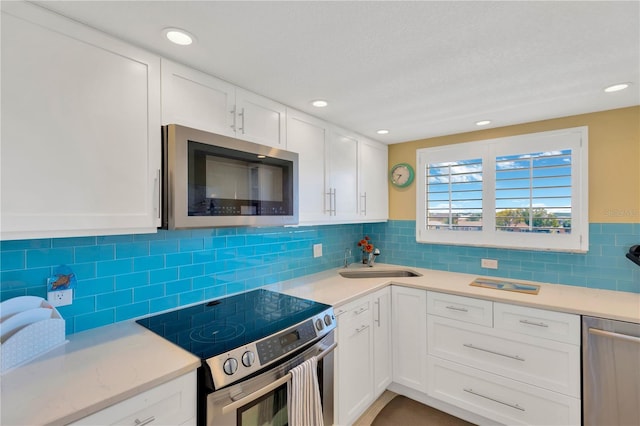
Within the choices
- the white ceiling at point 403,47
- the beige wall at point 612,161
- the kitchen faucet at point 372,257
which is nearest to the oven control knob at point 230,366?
the white ceiling at point 403,47

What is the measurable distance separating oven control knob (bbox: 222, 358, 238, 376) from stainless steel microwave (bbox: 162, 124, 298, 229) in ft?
1.95

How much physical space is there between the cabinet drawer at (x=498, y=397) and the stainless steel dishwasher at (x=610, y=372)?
0.34 ft

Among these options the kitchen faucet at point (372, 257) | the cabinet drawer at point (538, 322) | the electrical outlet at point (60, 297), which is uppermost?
the electrical outlet at point (60, 297)

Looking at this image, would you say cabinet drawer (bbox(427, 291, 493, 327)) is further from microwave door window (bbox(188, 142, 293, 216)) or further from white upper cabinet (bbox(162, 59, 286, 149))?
white upper cabinet (bbox(162, 59, 286, 149))

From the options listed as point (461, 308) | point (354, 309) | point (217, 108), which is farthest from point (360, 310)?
point (217, 108)

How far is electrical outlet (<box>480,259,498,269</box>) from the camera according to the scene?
254cm

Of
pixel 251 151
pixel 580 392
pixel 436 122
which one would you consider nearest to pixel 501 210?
pixel 436 122

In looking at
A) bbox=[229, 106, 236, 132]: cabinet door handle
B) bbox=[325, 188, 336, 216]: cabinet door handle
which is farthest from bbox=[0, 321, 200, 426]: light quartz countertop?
bbox=[325, 188, 336, 216]: cabinet door handle

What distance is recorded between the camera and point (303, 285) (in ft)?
7.41

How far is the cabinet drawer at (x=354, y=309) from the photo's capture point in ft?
6.19

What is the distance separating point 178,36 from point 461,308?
7.54ft

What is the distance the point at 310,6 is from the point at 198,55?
0.62 metres

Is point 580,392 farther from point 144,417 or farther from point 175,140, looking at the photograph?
point 175,140

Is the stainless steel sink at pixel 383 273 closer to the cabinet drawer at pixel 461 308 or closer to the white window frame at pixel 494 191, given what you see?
the white window frame at pixel 494 191
